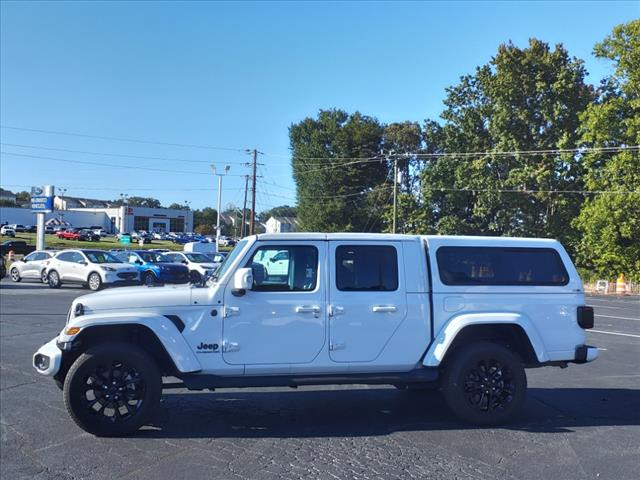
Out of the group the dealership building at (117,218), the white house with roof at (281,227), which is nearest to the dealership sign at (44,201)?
the white house with roof at (281,227)

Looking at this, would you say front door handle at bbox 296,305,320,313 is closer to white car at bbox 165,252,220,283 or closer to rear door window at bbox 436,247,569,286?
rear door window at bbox 436,247,569,286

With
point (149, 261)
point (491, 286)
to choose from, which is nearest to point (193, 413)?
point (491, 286)

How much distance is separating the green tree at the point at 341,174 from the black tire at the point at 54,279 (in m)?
39.6

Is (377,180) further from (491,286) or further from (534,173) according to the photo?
(491,286)

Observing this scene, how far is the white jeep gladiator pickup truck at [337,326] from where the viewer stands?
18.9 feet

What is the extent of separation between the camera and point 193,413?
663 centimetres

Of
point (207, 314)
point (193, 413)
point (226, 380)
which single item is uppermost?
point (207, 314)

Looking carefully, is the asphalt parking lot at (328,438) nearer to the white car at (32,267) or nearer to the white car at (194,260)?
the white car at (32,267)

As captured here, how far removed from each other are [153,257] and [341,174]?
35.6 meters

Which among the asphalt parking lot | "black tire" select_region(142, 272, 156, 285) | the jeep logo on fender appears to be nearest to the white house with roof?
"black tire" select_region(142, 272, 156, 285)

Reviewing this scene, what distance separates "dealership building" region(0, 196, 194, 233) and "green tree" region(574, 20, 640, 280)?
8955 centimetres

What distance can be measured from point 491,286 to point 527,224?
42.2 m

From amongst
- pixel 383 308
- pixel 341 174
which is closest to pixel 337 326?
pixel 383 308

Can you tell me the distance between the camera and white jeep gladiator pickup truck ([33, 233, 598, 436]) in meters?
5.76
